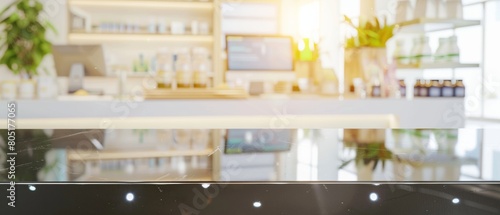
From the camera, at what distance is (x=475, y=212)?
1.72 ft

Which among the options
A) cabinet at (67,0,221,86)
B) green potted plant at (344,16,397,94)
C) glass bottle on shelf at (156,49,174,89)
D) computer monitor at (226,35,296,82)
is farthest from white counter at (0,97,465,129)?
cabinet at (67,0,221,86)

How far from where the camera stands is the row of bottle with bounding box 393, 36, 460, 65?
362cm

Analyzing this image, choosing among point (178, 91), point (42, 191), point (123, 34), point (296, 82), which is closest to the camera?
point (42, 191)

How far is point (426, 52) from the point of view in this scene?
362 centimetres

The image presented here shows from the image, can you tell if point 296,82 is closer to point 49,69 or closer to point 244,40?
point 244,40

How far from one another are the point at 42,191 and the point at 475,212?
445 millimetres

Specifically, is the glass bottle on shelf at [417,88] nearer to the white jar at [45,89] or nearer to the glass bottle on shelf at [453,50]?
the glass bottle on shelf at [453,50]

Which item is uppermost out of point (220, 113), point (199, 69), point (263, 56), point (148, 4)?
point (148, 4)

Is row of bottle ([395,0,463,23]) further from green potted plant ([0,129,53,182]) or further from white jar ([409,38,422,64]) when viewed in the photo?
green potted plant ([0,129,53,182])

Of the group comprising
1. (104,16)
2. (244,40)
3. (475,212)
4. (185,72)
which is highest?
(104,16)

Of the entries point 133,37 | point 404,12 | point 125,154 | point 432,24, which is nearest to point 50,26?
point 133,37

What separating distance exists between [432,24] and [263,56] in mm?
1282

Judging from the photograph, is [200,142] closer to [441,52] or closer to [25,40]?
[441,52]

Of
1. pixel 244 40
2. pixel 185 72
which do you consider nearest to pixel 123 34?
pixel 244 40
